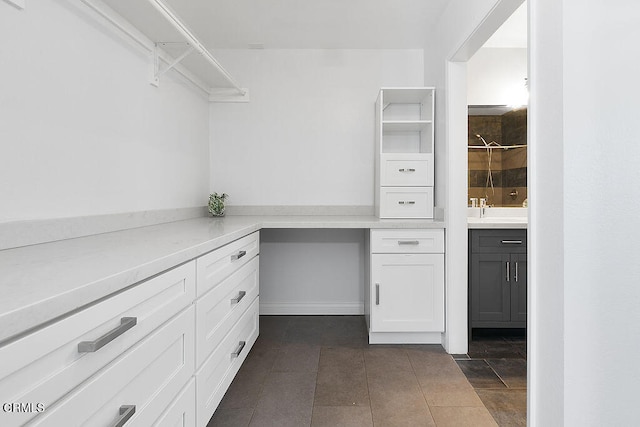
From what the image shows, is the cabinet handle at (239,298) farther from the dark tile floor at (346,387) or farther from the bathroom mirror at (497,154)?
the bathroom mirror at (497,154)

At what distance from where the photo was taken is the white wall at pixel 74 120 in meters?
1.14

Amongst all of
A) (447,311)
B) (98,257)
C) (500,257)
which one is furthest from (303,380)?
(500,257)

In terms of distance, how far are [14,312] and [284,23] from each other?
257 centimetres

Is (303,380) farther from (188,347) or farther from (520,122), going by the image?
(520,122)

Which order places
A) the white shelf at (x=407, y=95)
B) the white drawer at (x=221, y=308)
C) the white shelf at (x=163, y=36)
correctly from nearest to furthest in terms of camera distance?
the white drawer at (x=221, y=308) → the white shelf at (x=163, y=36) → the white shelf at (x=407, y=95)

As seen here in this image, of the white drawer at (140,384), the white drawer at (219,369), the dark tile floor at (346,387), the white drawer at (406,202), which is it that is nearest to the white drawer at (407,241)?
the white drawer at (406,202)

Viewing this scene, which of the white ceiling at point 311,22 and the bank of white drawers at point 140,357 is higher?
the white ceiling at point 311,22

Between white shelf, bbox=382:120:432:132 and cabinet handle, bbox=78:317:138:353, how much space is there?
2.19 meters

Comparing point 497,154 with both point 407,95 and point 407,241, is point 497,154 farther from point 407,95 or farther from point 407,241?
point 407,241

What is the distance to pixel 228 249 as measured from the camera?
161 centimetres

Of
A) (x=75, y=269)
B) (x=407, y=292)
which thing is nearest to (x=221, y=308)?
(x=75, y=269)

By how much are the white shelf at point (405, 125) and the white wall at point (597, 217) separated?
1.43 m

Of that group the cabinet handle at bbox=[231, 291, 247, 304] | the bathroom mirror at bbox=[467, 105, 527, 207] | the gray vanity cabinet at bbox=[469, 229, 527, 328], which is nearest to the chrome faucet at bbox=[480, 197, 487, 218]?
the bathroom mirror at bbox=[467, 105, 527, 207]

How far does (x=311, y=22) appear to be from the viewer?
99.3 inches
